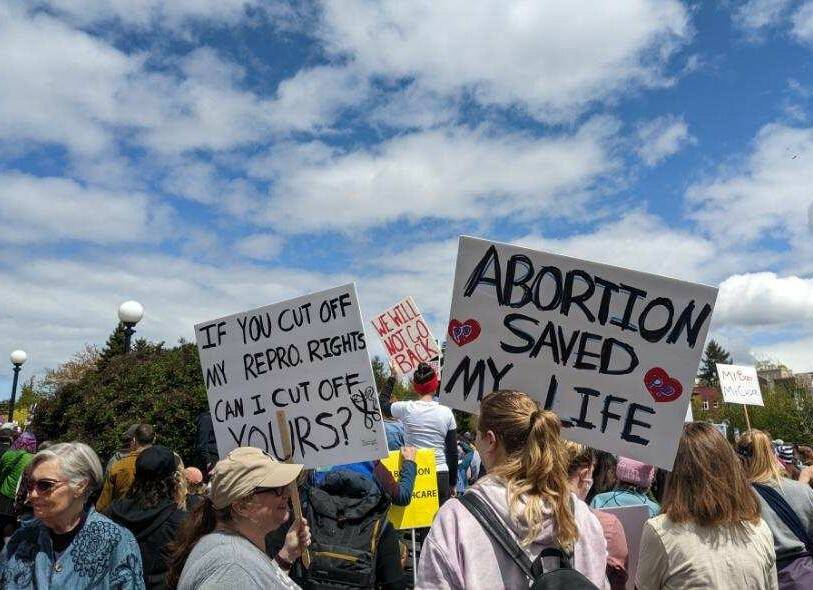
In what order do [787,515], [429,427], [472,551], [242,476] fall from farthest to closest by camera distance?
[429,427]
[787,515]
[242,476]
[472,551]

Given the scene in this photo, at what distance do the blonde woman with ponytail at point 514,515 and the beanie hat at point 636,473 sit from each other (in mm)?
1880

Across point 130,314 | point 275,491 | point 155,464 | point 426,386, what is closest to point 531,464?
point 275,491

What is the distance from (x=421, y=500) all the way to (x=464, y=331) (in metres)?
3.27

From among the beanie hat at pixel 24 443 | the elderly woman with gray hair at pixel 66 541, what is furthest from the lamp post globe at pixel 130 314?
the elderly woman with gray hair at pixel 66 541

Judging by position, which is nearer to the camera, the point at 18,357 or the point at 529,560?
the point at 529,560

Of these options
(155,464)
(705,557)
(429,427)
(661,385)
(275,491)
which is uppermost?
(429,427)

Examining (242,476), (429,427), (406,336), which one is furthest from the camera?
(406,336)

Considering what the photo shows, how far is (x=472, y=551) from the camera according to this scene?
2.36 meters

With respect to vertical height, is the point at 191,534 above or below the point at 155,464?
below

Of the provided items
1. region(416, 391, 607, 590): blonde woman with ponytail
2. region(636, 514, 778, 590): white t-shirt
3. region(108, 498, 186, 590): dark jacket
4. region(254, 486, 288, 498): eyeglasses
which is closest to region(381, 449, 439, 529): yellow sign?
region(108, 498, 186, 590): dark jacket

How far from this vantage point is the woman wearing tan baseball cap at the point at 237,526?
7.84ft

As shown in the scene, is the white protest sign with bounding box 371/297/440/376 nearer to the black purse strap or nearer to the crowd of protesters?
the crowd of protesters

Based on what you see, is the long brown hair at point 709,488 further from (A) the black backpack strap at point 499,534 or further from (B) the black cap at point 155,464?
(B) the black cap at point 155,464

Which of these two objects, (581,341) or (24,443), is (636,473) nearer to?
(581,341)
